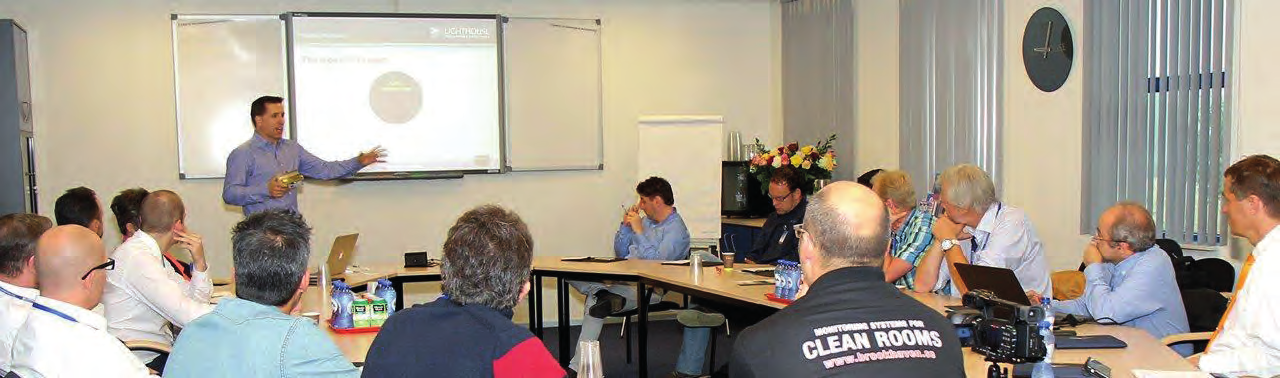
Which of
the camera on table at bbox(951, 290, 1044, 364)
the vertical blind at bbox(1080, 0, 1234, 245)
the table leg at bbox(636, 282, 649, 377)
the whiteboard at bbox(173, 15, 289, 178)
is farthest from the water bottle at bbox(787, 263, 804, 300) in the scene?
the whiteboard at bbox(173, 15, 289, 178)

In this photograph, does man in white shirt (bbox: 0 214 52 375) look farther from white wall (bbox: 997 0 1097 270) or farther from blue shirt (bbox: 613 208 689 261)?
white wall (bbox: 997 0 1097 270)

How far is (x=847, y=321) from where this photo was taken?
211 cm

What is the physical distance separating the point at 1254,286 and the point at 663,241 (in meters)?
3.97

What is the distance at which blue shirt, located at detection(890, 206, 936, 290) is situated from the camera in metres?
4.95

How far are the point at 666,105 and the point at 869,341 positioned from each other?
6.69 metres

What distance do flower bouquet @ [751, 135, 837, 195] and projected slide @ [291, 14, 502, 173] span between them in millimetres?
2007

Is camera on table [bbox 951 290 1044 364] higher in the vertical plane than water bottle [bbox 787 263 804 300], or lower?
higher

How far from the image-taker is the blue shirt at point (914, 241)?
4949mm

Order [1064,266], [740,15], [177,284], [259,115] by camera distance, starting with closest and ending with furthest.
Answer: [177,284]
[1064,266]
[259,115]
[740,15]

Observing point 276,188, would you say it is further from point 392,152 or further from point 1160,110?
point 1160,110

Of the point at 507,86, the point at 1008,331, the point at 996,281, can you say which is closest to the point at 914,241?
the point at 996,281

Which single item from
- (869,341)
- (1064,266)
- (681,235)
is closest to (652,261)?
(681,235)

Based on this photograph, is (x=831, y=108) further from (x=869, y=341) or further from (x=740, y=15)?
(x=869, y=341)

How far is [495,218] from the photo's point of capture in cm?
253
